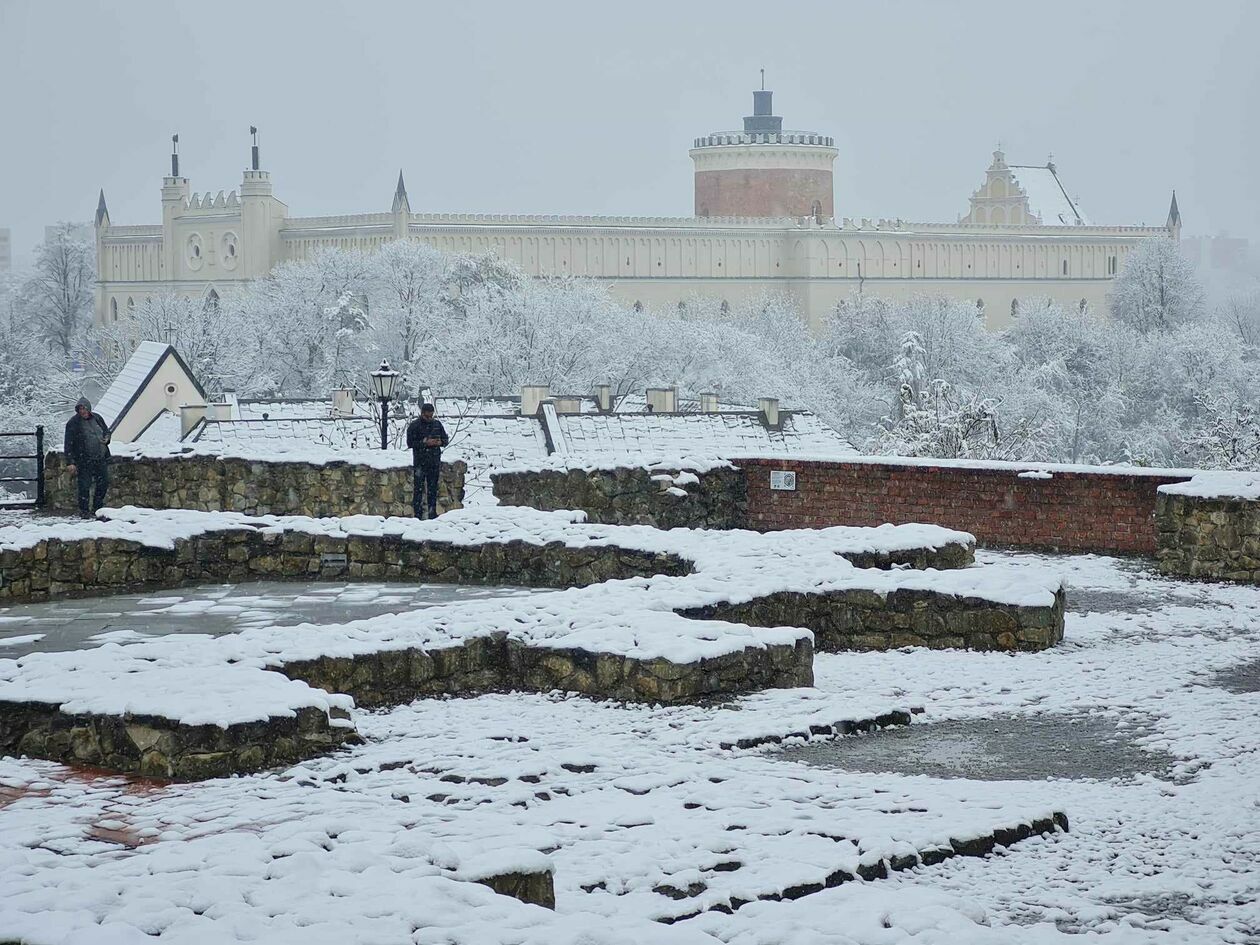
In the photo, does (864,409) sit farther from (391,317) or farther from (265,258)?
(265,258)

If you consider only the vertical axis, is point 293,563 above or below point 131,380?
below

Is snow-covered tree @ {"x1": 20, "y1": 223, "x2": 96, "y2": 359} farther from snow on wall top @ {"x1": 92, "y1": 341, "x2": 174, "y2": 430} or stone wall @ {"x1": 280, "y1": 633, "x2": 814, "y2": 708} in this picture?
stone wall @ {"x1": 280, "y1": 633, "x2": 814, "y2": 708}

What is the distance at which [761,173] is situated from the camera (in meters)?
104

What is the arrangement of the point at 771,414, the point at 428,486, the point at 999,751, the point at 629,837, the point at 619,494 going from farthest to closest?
the point at 771,414 → the point at 619,494 → the point at 428,486 → the point at 999,751 → the point at 629,837

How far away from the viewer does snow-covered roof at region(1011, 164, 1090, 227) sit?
119125 mm

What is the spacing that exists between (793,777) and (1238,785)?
5.76ft

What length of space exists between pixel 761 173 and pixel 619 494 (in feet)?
291

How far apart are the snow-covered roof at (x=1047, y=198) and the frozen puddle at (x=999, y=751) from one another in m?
112

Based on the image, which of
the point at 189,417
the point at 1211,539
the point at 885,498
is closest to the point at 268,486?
the point at 885,498

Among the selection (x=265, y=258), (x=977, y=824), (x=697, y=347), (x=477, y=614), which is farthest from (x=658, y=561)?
(x=265, y=258)

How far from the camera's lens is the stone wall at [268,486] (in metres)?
17.0

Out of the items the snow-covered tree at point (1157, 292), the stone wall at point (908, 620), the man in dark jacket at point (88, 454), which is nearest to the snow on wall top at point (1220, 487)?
the stone wall at point (908, 620)

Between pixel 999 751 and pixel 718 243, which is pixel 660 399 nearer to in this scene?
pixel 999 751

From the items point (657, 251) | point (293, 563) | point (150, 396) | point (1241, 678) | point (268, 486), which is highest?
point (657, 251)
